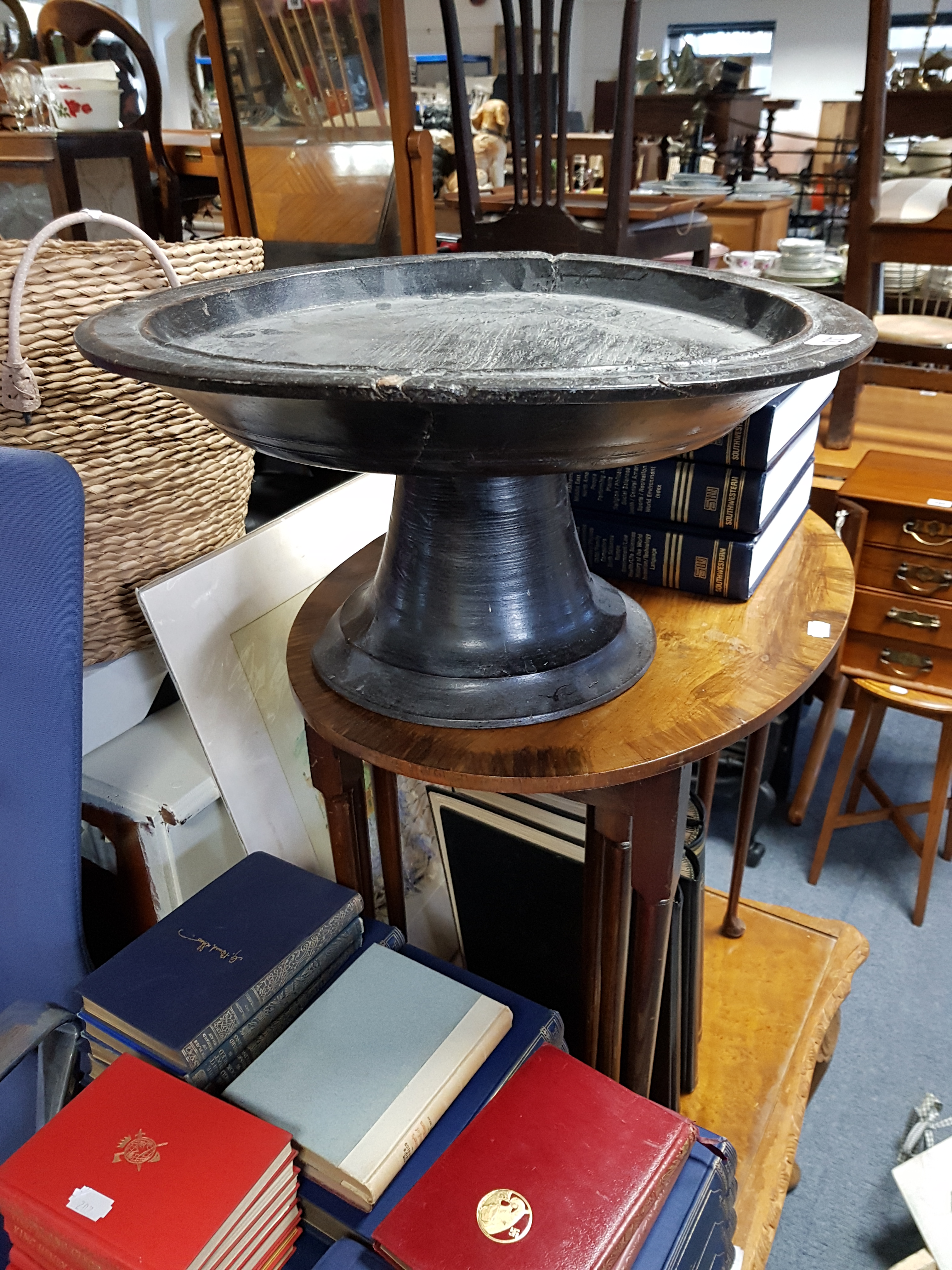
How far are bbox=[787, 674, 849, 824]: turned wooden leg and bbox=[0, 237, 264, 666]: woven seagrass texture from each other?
1.12m

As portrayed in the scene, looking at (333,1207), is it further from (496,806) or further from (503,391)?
(503,391)

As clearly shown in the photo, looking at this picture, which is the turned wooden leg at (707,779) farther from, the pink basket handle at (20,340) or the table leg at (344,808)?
the pink basket handle at (20,340)

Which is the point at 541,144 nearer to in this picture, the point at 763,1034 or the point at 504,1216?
the point at 763,1034

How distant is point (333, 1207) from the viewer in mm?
668

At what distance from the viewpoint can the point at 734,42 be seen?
29.8ft

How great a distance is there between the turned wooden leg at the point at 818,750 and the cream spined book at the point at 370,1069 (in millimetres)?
1064

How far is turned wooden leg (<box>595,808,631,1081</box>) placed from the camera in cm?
63

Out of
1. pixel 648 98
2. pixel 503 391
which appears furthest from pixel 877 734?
pixel 648 98

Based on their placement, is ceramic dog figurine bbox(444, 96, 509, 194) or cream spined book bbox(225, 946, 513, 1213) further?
ceramic dog figurine bbox(444, 96, 509, 194)

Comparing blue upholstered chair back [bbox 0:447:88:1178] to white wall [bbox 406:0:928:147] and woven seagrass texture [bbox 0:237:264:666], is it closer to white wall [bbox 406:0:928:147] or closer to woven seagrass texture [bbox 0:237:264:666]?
woven seagrass texture [bbox 0:237:264:666]

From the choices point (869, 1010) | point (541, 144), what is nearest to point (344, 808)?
point (869, 1010)

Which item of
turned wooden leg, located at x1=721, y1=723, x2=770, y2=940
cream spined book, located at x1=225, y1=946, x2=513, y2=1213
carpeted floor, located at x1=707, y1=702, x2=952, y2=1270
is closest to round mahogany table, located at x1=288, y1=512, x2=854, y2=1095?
cream spined book, located at x1=225, y1=946, x2=513, y2=1213

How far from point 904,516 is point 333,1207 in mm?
1234

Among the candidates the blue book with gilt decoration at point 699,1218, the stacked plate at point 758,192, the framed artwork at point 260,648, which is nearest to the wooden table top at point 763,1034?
the blue book with gilt decoration at point 699,1218
